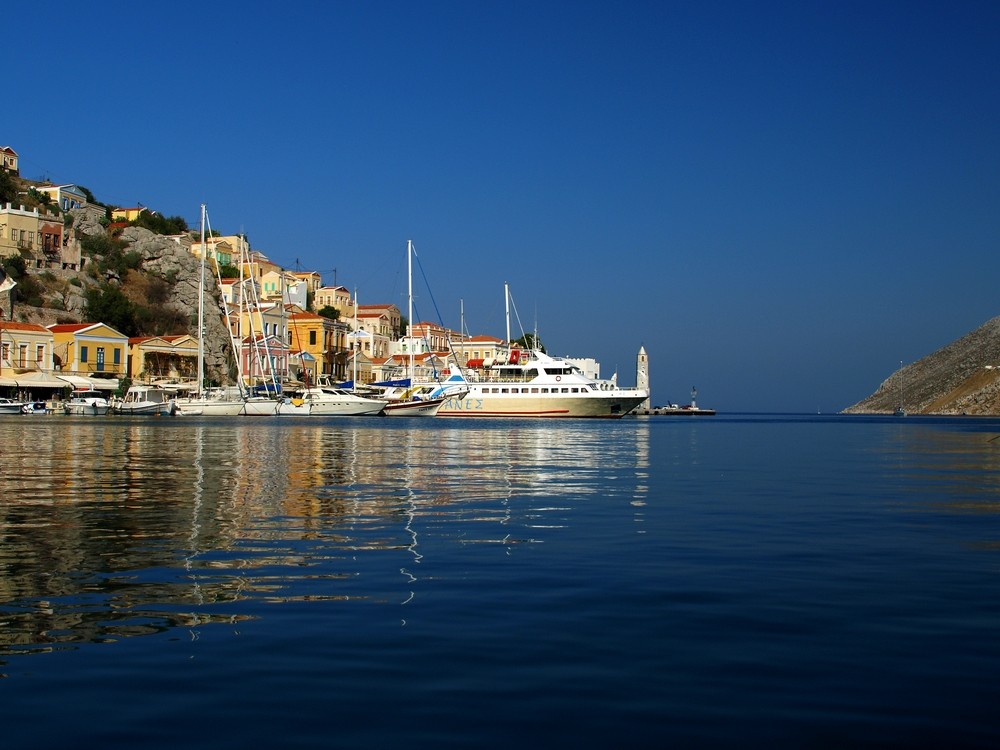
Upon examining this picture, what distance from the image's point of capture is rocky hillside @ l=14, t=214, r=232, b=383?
99.8 metres

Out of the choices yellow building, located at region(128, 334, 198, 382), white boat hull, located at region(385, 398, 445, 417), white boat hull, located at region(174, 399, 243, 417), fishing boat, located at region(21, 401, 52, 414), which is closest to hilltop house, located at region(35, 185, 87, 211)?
yellow building, located at region(128, 334, 198, 382)

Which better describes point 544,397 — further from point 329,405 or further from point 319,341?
point 319,341

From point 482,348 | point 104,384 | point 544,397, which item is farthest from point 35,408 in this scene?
point 482,348

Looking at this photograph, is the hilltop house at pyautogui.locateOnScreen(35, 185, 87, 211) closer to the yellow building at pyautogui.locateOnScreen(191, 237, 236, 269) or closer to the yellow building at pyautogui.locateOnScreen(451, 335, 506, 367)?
the yellow building at pyautogui.locateOnScreen(191, 237, 236, 269)

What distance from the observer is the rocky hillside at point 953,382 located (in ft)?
467

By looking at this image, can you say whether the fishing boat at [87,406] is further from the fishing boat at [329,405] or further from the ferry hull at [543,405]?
the ferry hull at [543,405]

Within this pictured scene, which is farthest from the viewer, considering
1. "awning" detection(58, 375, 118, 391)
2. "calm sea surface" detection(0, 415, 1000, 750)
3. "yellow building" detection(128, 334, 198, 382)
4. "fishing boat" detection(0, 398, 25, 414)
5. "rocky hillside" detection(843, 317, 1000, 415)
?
"rocky hillside" detection(843, 317, 1000, 415)

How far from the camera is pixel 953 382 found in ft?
523

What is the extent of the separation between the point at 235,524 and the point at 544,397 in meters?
75.1

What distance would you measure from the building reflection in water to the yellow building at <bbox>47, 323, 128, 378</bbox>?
6375 cm

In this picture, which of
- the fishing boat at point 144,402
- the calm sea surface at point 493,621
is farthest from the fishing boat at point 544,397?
the calm sea surface at point 493,621

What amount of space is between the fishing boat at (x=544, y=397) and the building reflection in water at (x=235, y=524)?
5792 centimetres

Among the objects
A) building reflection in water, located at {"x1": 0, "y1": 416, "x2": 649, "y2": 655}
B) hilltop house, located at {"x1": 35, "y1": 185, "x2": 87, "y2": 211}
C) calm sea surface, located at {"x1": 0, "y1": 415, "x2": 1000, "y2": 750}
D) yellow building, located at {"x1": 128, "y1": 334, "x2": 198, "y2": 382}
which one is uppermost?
hilltop house, located at {"x1": 35, "y1": 185, "x2": 87, "y2": 211}

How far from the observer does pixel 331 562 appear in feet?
32.7
